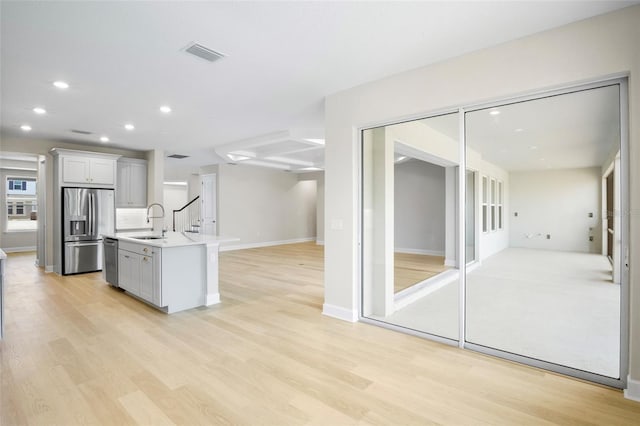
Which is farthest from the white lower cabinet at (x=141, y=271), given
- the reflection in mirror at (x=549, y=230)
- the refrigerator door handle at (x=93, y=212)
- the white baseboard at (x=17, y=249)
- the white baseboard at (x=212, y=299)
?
the white baseboard at (x=17, y=249)

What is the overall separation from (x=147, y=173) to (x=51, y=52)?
5251 mm

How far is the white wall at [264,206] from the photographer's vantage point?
33.2 ft

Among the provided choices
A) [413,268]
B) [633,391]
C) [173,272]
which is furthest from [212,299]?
[633,391]

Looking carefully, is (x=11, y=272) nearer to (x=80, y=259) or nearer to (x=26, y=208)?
(x=80, y=259)

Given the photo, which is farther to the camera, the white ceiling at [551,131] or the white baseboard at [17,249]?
the white baseboard at [17,249]

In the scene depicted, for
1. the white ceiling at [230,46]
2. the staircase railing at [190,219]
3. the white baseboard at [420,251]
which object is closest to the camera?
the white ceiling at [230,46]

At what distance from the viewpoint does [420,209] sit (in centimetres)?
454

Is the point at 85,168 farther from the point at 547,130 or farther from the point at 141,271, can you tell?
the point at 547,130

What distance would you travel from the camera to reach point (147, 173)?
7.89m

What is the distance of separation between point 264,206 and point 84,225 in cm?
551

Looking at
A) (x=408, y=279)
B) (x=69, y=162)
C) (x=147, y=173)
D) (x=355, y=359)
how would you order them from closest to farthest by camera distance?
(x=355, y=359)
(x=408, y=279)
(x=69, y=162)
(x=147, y=173)

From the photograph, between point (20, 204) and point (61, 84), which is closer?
point (61, 84)

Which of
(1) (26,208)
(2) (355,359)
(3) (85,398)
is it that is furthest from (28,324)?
(1) (26,208)

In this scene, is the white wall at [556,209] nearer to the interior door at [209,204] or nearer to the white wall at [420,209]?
the white wall at [420,209]
